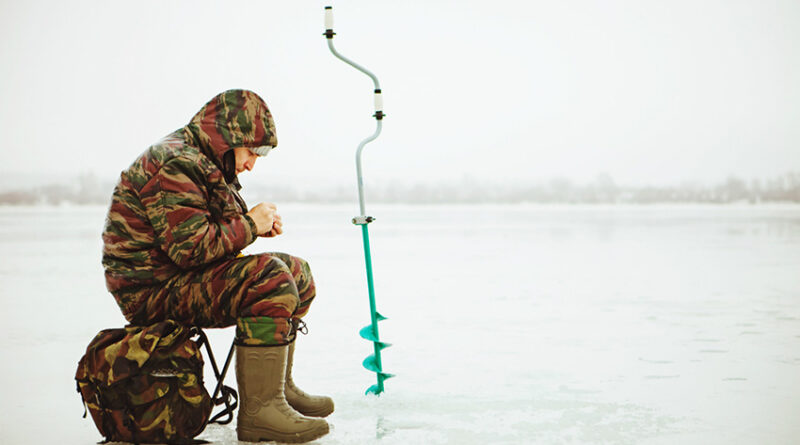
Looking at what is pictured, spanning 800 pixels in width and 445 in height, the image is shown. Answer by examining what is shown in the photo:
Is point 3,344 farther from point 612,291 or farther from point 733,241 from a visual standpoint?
point 733,241

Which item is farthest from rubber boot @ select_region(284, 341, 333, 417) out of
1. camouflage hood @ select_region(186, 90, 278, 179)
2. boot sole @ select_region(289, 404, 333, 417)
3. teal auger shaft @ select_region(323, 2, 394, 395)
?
camouflage hood @ select_region(186, 90, 278, 179)

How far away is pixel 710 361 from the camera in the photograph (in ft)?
10.5

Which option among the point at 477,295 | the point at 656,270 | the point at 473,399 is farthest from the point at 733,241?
the point at 473,399

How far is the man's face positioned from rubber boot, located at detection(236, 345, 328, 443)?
0.50 meters

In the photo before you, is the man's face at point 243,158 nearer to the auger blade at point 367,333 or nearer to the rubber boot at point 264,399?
the rubber boot at point 264,399

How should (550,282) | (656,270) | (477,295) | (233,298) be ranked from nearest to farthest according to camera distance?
(233,298)
(477,295)
(550,282)
(656,270)

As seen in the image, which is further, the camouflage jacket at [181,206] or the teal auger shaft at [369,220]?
the teal auger shaft at [369,220]

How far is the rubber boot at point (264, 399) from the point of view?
2100 millimetres

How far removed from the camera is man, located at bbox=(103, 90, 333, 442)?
6.55ft

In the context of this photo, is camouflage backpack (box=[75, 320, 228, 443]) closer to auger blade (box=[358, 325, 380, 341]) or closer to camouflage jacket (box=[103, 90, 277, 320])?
camouflage jacket (box=[103, 90, 277, 320])

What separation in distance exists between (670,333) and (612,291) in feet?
4.90

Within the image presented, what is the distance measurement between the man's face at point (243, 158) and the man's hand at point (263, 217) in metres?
0.15

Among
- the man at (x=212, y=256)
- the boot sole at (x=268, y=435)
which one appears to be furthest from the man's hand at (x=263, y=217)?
the boot sole at (x=268, y=435)

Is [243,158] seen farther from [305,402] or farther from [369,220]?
[305,402]
